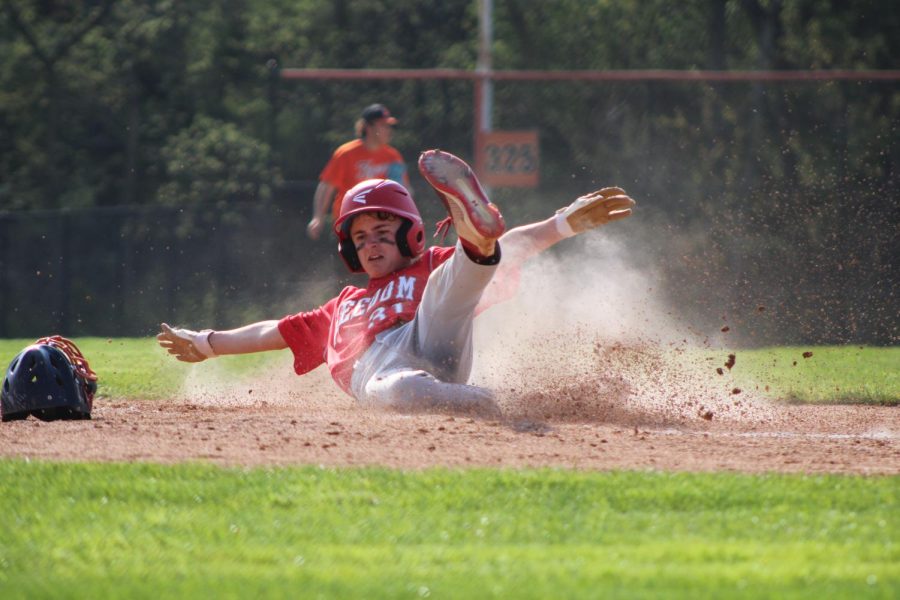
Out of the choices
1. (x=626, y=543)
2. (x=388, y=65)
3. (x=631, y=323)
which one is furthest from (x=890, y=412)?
(x=388, y=65)

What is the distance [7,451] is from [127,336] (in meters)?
10.5

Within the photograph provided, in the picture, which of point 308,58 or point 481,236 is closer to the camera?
point 481,236

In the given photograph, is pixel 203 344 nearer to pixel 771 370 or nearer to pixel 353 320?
pixel 353 320

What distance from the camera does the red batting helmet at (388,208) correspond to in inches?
279

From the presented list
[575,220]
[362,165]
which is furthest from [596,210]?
[362,165]

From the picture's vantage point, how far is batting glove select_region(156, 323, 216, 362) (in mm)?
7524

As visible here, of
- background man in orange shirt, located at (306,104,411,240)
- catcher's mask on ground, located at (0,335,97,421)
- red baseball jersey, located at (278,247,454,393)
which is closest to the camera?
catcher's mask on ground, located at (0,335,97,421)

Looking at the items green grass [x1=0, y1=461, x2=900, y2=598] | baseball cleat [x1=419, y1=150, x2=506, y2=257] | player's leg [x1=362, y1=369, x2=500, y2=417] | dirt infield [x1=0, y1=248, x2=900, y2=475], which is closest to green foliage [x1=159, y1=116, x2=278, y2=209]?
dirt infield [x1=0, y1=248, x2=900, y2=475]

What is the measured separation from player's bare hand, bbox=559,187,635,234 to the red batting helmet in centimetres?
96

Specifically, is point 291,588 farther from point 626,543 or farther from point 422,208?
point 422,208

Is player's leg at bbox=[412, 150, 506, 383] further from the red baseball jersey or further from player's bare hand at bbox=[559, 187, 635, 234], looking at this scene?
player's bare hand at bbox=[559, 187, 635, 234]

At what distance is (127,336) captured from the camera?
620 inches

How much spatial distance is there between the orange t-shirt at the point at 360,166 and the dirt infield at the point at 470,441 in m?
5.58

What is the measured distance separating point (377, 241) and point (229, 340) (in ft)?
3.49
